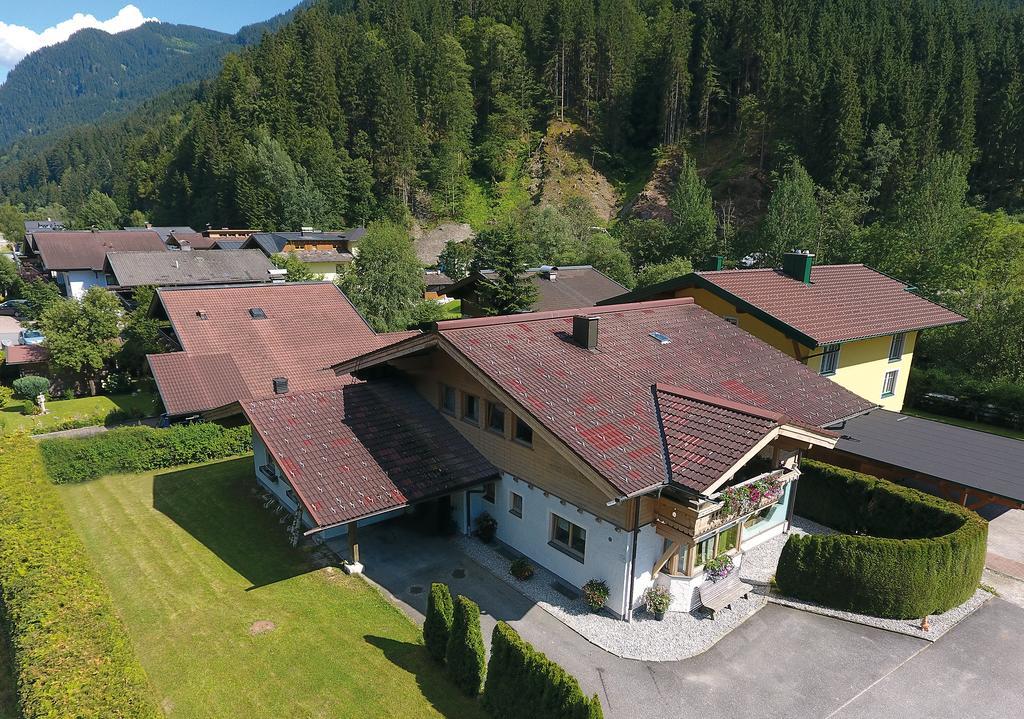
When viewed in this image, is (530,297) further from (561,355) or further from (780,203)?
(780,203)

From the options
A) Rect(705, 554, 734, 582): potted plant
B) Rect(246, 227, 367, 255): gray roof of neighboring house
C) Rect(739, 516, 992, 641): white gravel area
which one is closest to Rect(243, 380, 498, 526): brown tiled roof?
Rect(705, 554, 734, 582): potted plant

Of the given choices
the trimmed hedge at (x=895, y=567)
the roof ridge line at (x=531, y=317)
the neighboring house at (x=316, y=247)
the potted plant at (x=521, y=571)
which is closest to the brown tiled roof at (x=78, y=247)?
the neighboring house at (x=316, y=247)

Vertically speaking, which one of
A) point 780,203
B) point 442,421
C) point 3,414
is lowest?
point 3,414

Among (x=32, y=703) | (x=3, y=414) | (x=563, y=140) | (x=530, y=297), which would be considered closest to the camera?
(x=32, y=703)

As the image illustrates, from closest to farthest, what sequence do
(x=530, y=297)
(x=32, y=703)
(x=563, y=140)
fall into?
(x=32, y=703) → (x=530, y=297) → (x=563, y=140)

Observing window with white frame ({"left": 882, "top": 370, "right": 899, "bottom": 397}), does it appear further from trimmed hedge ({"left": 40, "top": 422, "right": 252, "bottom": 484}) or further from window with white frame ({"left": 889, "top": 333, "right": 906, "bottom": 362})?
trimmed hedge ({"left": 40, "top": 422, "right": 252, "bottom": 484})

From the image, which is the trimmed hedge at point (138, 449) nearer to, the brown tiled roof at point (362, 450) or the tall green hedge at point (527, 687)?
the brown tiled roof at point (362, 450)

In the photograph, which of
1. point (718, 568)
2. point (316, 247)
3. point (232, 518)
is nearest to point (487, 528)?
point (718, 568)

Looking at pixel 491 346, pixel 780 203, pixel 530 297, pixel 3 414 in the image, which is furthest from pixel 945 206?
pixel 3 414
